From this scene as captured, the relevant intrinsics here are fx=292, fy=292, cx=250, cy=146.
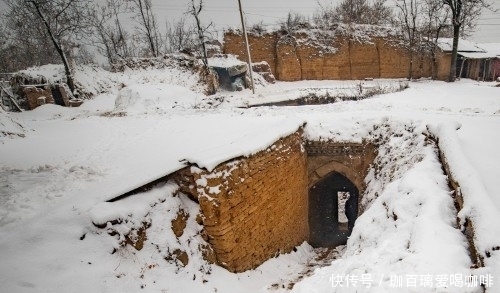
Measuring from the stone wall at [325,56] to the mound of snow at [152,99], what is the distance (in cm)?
1000

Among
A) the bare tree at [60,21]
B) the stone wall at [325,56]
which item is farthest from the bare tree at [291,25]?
the bare tree at [60,21]

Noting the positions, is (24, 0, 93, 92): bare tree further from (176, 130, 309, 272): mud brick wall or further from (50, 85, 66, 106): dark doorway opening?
(176, 130, 309, 272): mud brick wall

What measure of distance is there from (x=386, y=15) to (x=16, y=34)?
36315mm

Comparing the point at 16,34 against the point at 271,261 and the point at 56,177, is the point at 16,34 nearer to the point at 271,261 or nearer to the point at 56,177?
the point at 56,177

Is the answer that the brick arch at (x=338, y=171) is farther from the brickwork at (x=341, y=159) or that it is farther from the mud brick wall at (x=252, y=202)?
the mud brick wall at (x=252, y=202)

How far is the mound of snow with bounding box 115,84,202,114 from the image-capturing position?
14.5 meters

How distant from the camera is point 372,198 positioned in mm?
7188

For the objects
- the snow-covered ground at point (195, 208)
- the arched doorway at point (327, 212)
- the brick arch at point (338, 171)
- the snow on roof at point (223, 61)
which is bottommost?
the arched doorway at point (327, 212)

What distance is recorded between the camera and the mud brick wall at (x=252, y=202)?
5.60 meters

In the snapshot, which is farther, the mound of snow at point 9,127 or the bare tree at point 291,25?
the bare tree at point 291,25

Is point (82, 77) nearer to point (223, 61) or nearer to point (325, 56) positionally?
point (223, 61)

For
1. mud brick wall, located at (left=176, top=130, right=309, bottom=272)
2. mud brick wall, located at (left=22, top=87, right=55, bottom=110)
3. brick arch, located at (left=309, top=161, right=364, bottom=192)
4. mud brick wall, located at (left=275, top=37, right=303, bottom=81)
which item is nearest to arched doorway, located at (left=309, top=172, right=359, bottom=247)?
brick arch, located at (left=309, top=161, right=364, bottom=192)

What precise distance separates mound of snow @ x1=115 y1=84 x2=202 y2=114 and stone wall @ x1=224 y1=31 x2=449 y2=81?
32.8ft

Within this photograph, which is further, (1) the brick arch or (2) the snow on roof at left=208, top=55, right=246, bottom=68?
(2) the snow on roof at left=208, top=55, right=246, bottom=68
